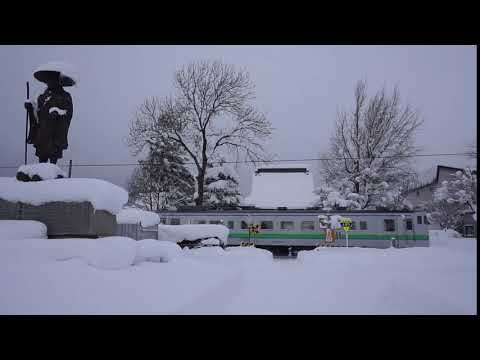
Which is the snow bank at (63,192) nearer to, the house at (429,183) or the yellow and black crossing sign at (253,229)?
the yellow and black crossing sign at (253,229)

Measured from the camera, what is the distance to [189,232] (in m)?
14.4

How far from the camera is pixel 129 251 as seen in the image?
528 centimetres

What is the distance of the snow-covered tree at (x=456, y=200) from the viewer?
2634cm

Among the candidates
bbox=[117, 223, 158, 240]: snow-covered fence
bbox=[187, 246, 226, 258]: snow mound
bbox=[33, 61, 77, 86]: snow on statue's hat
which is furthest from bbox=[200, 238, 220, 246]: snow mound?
bbox=[33, 61, 77, 86]: snow on statue's hat

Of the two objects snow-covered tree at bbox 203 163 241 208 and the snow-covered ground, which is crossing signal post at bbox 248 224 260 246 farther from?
the snow-covered ground

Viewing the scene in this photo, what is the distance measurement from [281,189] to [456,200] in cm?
1304

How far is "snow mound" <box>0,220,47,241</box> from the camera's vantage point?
5594 millimetres

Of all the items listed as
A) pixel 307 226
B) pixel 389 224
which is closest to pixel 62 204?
pixel 307 226

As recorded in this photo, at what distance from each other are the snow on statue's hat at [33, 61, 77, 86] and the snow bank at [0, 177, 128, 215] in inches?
97.9

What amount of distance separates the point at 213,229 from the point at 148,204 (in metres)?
15.1

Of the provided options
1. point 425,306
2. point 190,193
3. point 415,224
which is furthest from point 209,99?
point 425,306

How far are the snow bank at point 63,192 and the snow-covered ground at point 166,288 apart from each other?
1114 mm

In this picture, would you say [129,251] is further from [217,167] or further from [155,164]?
[155,164]

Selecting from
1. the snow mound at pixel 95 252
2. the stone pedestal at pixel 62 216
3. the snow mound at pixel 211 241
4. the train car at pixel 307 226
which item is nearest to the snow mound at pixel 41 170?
the stone pedestal at pixel 62 216
